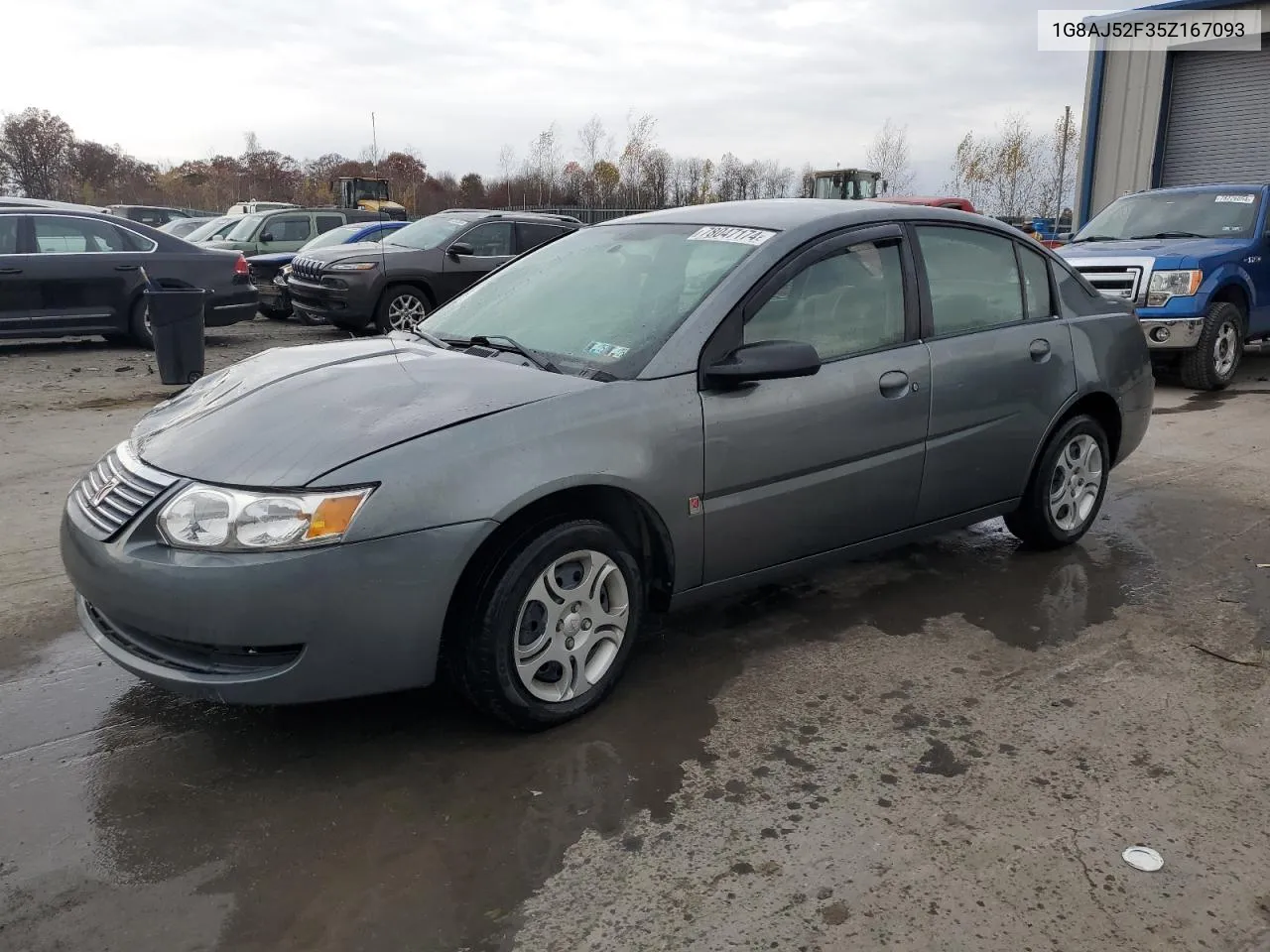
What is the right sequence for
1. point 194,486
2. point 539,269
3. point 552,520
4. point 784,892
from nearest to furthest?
point 784,892 → point 194,486 → point 552,520 → point 539,269

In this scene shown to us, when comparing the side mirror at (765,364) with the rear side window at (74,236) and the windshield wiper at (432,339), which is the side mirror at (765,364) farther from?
the rear side window at (74,236)

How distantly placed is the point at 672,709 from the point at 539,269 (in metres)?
1.96

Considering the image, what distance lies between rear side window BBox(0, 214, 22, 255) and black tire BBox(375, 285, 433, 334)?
12.3ft

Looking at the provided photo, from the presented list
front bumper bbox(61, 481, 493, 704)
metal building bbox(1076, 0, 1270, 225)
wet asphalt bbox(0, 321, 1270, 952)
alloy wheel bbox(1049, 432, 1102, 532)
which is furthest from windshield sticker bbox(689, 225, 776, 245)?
metal building bbox(1076, 0, 1270, 225)

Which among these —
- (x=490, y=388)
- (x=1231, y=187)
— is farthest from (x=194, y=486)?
(x=1231, y=187)

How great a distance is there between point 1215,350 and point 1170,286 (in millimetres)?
793

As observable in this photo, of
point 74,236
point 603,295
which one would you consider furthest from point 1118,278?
point 74,236

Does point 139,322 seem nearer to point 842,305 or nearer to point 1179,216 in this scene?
point 842,305

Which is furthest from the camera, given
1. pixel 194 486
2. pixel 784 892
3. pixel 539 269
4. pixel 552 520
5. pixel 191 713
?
pixel 539 269

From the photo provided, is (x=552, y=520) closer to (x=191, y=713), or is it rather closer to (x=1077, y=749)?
(x=191, y=713)

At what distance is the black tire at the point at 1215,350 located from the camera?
9547 millimetres

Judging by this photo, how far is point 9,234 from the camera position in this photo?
10.8 m

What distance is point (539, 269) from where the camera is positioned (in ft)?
14.2

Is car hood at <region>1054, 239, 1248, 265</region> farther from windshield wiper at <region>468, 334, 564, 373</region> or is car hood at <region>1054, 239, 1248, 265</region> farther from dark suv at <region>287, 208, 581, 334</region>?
windshield wiper at <region>468, 334, 564, 373</region>
